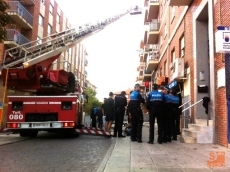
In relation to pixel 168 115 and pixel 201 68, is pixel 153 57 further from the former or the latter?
pixel 168 115

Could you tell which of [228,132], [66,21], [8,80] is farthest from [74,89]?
[66,21]

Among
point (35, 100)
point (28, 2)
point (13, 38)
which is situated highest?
point (28, 2)

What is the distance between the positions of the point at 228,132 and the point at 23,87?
7.53 metres

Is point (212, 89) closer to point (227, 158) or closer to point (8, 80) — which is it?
point (227, 158)

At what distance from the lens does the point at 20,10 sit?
2603 cm

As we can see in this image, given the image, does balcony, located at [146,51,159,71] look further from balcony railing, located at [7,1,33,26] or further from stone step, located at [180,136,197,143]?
stone step, located at [180,136,197,143]

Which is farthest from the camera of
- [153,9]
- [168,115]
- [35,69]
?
[153,9]

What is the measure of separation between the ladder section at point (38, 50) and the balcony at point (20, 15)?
11.1 m

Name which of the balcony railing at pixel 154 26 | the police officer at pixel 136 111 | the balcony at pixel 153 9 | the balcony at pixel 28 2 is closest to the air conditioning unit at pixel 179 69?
the police officer at pixel 136 111

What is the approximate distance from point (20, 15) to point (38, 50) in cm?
1495

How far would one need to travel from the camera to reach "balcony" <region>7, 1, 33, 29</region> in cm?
Result: 2484

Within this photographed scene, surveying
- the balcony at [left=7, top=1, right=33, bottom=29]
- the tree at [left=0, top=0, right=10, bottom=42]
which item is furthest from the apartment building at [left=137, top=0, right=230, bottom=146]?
the balcony at [left=7, top=1, right=33, bottom=29]

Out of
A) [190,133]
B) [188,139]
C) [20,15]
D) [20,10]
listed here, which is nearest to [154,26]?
[20,15]

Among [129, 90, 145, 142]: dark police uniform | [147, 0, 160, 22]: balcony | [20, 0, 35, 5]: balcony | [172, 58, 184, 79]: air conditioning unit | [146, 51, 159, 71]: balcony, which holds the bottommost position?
[129, 90, 145, 142]: dark police uniform
